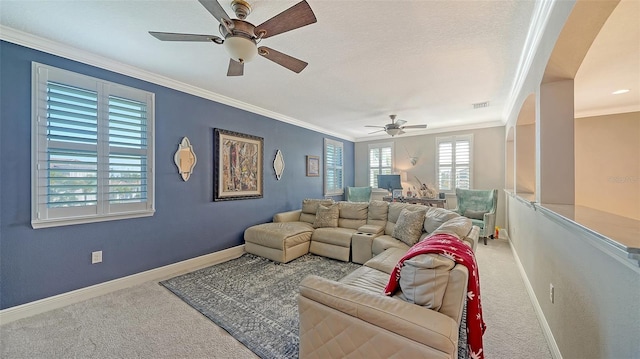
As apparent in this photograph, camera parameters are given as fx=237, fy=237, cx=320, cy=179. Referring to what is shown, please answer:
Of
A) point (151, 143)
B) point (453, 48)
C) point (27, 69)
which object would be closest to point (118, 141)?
point (151, 143)

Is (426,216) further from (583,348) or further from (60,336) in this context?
(60,336)

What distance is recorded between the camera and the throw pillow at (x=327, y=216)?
420 centimetres

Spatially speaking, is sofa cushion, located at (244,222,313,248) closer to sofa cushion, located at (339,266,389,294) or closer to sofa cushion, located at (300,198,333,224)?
sofa cushion, located at (300,198,333,224)

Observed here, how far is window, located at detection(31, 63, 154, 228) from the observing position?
92.7 inches

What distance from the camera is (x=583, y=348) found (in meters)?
1.32

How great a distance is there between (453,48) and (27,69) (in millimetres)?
4208

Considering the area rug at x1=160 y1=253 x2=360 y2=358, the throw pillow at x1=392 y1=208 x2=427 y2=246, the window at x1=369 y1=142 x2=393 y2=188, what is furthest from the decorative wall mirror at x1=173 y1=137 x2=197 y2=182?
the window at x1=369 y1=142 x2=393 y2=188

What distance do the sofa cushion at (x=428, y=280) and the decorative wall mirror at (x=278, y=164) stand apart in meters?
3.91

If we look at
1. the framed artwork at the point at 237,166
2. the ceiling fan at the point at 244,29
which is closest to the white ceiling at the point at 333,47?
the ceiling fan at the point at 244,29

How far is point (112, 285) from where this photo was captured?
276 cm

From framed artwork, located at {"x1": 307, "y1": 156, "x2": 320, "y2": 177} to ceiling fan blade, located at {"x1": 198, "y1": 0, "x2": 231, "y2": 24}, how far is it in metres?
4.28

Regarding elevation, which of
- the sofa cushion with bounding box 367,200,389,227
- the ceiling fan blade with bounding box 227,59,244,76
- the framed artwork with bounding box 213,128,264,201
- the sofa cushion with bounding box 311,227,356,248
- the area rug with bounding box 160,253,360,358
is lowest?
the area rug with bounding box 160,253,360,358

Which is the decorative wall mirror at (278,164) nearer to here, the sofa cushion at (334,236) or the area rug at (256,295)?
the sofa cushion at (334,236)

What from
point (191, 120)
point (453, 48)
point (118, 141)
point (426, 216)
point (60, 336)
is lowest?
point (60, 336)
